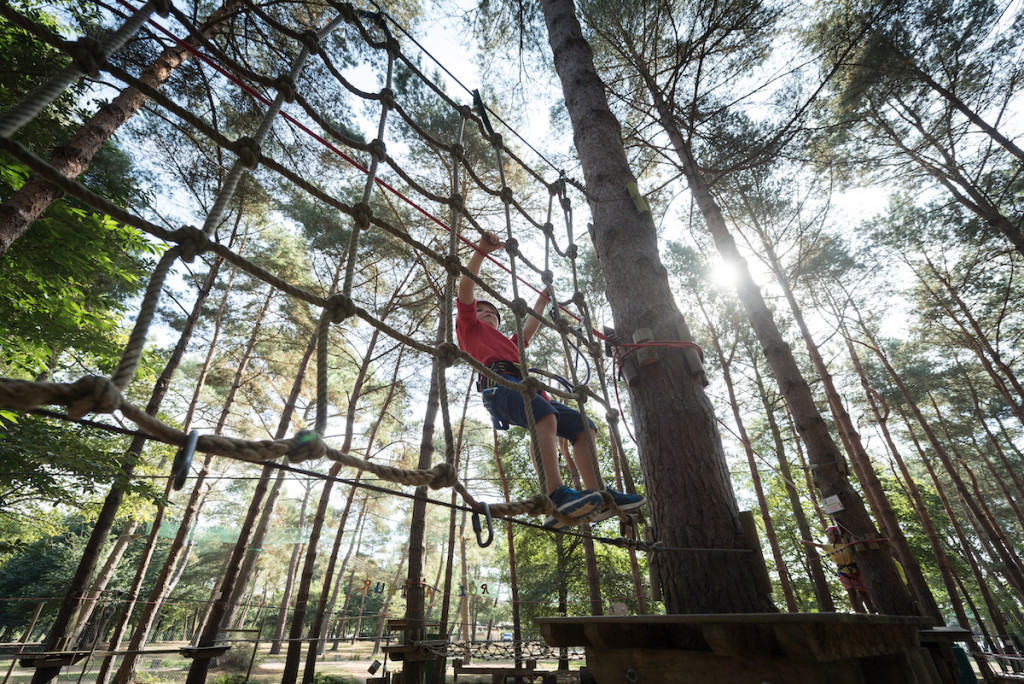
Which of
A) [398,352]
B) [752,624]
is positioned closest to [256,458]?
[752,624]

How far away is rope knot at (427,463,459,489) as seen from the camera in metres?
1.08

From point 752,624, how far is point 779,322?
10225 mm

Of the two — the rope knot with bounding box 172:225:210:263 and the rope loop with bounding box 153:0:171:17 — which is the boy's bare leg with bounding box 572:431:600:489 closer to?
the rope knot with bounding box 172:225:210:263

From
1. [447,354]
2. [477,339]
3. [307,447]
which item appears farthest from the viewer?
[477,339]

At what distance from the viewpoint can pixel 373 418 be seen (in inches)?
491

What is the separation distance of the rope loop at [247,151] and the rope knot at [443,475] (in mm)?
909

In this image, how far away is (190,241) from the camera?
950mm

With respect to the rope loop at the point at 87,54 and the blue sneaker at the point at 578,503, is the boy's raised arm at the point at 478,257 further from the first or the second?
the rope loop at the point at 87,54

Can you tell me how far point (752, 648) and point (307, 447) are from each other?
1008mm

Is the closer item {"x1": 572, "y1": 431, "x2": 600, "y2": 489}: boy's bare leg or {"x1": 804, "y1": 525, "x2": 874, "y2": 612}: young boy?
{"x1": 572, "y1": 431, "x2": 600, "y2": 489}: boy's bare leg

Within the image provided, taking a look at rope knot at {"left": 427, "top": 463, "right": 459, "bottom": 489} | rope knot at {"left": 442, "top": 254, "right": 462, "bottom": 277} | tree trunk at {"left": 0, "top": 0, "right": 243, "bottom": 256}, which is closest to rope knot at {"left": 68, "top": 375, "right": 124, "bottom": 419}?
rope knot at {"left": 427, "top": 463, "right": 459, "bottom": 489}

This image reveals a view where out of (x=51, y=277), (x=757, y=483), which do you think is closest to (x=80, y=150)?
(x=51, y=277)

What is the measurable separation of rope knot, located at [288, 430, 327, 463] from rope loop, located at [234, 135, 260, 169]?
0.76 meters

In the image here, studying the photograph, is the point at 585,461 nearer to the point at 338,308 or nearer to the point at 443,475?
the point at 443,475
